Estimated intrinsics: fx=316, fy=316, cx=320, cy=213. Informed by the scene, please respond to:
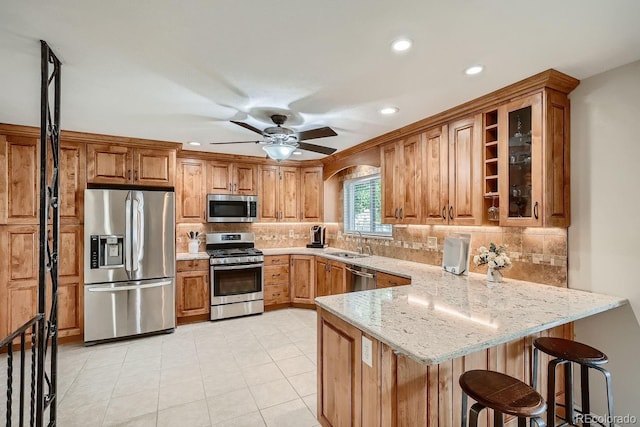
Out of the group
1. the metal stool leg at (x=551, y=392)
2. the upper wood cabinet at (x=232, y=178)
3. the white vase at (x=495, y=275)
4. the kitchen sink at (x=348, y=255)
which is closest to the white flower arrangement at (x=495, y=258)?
the white vase at (x=495, y=275)

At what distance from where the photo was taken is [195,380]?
2.86m

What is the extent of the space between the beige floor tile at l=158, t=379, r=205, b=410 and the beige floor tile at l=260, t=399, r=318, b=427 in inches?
25.0

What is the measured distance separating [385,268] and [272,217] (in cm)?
243

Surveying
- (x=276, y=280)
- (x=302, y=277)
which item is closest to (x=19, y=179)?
(x=276, y=280)

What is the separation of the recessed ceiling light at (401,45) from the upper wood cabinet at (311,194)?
3.65 metres

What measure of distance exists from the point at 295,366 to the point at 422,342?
2050 millimetres

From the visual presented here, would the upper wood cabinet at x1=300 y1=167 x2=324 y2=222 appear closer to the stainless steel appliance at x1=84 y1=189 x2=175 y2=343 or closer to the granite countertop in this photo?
the stainless steel appliance at x1=84 y1=189 x2=175 y2=343

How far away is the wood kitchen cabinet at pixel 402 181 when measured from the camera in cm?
340

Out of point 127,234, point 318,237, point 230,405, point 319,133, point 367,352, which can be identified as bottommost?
point 230,405

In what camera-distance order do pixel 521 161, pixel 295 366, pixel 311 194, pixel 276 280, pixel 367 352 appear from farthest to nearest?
pixel 311 194
pixel 276 280
pixel 295 366
pixel 521 161
pixel 367 352

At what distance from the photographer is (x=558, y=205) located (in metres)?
2.35

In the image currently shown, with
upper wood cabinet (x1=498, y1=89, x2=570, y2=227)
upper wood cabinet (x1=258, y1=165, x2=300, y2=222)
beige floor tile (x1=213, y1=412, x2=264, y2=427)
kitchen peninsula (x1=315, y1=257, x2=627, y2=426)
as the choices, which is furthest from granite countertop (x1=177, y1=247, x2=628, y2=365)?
upper wood cabinet (x1=258, y1=165, x2=300, y2=222)

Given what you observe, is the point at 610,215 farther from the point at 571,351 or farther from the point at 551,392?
the point at 551,392

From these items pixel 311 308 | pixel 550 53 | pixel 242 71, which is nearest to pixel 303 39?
pixel 242 71
